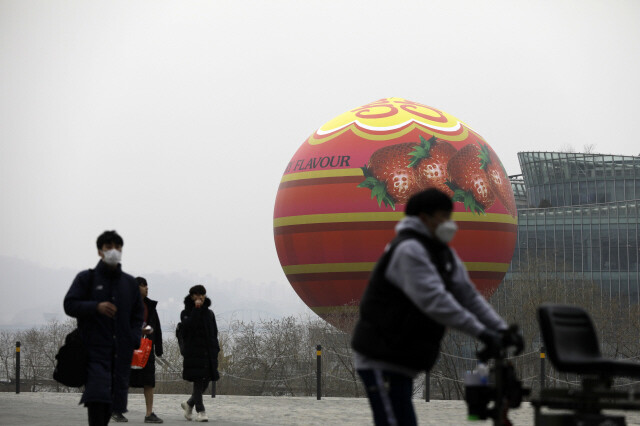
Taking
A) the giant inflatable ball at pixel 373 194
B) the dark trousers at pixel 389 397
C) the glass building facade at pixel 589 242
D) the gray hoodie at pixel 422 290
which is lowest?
the dark trousers at pixel 389 397

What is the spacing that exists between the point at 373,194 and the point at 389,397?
22.5m

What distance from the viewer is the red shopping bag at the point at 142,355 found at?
551 inches

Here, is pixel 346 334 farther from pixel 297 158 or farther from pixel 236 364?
pixel 297 158

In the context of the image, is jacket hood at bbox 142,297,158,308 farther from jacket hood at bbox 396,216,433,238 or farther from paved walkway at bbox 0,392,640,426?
jacket hood at bbox 396,216,433,238

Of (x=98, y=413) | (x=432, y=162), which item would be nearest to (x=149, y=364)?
(x=98, y=413)

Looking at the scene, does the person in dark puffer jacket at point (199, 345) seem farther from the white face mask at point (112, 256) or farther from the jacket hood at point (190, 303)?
the white face mask at point (112, 256)

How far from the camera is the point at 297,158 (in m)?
31.0

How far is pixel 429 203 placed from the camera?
6094 millimetres

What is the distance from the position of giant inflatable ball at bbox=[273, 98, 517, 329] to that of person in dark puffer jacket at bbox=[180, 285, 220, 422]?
13.4m

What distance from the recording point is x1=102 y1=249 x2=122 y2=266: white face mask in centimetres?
895

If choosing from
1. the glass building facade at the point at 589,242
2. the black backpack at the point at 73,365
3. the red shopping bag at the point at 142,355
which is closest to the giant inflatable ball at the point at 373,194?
the red shopping bag at the point at 142,355

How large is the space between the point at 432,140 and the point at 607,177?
Result: 54989mm

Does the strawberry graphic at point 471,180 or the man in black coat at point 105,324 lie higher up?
the strawberry graphic at point 471,180

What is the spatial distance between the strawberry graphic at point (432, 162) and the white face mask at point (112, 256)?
64.8 ft
